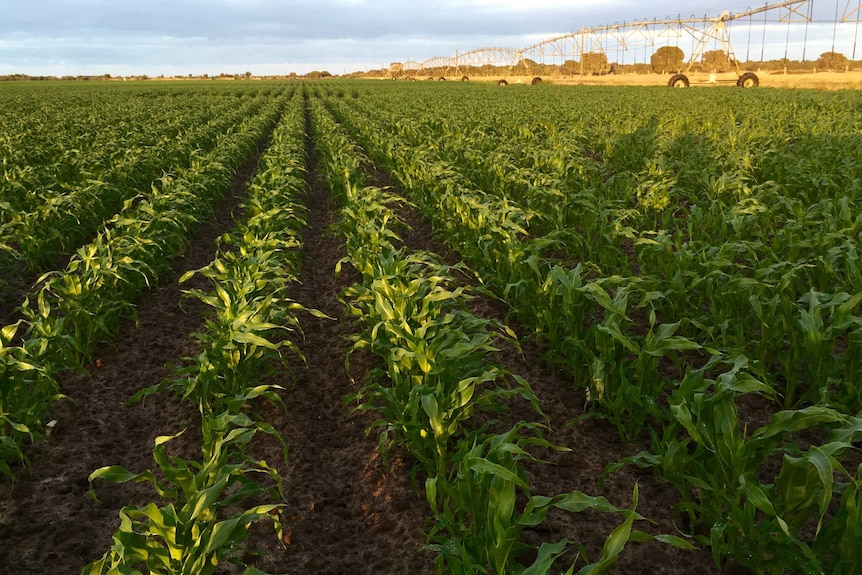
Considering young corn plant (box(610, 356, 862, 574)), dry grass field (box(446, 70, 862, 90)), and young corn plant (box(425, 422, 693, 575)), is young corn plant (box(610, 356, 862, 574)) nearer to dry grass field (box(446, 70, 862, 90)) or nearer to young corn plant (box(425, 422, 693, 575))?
young corn plant (box(425, 422, 693, 575))

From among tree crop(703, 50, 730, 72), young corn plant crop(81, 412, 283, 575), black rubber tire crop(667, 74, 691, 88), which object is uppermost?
tree crop(703, 50, 730, 72)

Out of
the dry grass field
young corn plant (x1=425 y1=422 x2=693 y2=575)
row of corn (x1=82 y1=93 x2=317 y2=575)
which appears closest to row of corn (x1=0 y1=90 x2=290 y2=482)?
row of corn (x1=82 y1=93 x2=317 y2=575)

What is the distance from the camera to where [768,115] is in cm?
1571

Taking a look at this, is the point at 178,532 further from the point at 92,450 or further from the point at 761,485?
the point at 761,485

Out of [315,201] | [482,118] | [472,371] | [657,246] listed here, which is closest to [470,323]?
[472,371]

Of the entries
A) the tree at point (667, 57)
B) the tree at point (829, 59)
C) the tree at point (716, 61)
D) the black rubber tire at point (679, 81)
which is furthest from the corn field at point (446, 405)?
the tree at point (667, 57)

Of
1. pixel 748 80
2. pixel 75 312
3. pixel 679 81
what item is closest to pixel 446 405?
pixel 75 312

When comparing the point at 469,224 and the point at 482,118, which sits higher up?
the point at 482,118

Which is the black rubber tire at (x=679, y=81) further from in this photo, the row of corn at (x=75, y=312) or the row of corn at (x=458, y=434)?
the row of corn at (x=458, y=434)

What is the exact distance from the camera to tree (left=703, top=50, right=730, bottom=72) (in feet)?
154

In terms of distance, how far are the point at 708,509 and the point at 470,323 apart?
1.60m

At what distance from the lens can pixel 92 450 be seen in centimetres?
338

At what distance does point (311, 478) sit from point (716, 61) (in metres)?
55.1

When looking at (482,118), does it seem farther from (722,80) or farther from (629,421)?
(722,80)
